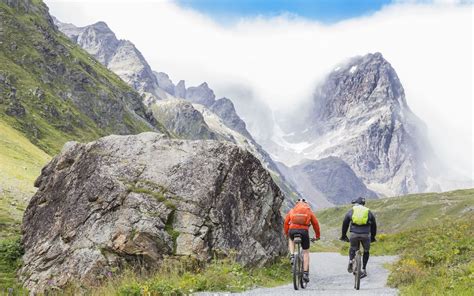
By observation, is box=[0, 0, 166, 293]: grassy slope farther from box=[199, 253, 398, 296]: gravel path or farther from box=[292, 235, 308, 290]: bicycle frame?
box=[292, 235, 308, 290]: bicycle frame

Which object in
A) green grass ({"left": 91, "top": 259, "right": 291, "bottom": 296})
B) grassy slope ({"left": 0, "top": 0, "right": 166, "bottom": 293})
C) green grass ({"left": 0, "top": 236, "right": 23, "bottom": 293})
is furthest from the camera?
grassy slope ({"left": 0, "top": 0, "right": 166, "bottom": 293})

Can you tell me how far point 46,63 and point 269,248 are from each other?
153 meters

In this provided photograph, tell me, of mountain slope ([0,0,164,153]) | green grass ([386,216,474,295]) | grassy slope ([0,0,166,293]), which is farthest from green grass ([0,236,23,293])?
mountain slope ([0,0,164,153])

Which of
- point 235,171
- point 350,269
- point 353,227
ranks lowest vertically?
point 350,269

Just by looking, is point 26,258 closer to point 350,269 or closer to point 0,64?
point 350,269

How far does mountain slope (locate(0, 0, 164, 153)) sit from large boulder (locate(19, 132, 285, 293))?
77.5m

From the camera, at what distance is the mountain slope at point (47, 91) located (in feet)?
362

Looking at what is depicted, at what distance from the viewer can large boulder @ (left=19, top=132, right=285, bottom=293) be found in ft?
68.1

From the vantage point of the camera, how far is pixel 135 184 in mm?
23344

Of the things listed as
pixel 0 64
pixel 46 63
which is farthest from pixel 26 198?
pixel 46 63

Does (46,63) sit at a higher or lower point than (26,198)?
higher

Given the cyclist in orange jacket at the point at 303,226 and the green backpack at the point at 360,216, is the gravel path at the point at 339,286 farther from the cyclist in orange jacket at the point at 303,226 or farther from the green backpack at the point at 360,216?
the green backpack at the point at 360,216

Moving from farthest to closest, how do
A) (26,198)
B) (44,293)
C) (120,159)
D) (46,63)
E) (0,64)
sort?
(46,63) → (0,64) → (26,198) → (120,159) → (44,293)

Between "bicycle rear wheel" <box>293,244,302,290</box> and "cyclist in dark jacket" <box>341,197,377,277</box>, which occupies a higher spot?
"cyclist in dark jacket" <box>341,197,377,277</box>
